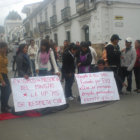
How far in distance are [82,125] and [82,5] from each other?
12.1 m

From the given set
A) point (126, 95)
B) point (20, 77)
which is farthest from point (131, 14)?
point (20, 77)

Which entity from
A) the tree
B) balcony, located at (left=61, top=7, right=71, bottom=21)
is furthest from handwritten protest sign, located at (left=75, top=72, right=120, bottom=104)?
the tree

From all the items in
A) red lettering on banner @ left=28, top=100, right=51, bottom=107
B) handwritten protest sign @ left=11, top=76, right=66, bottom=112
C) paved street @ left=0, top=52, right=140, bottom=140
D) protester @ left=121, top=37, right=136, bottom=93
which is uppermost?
protester @ left=121, top=37, right=136, bottom=93

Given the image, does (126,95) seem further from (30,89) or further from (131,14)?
(131,14)

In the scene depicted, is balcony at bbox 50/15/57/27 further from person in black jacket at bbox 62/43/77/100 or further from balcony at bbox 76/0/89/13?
person in black jacket at bbox 62/43/77/100

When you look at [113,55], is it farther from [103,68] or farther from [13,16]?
[13,16]

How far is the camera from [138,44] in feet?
19.1

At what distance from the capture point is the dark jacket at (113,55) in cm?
527

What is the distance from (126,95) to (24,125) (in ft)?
10.5

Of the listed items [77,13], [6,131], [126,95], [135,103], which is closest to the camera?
[6,131]

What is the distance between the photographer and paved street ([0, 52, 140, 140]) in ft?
10.6

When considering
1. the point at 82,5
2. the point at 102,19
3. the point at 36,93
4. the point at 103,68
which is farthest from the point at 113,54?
the point at 82,5

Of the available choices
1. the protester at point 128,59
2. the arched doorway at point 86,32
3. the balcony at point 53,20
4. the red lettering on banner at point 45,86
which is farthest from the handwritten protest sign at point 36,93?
the balcony at point 53,20

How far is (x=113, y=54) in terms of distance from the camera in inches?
208
